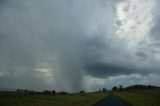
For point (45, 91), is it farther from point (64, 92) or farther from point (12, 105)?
point (12, 105)

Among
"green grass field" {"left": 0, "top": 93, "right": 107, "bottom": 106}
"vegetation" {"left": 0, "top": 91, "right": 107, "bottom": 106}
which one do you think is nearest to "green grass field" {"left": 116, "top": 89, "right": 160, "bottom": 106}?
"vegetation" {"left": 0, "top": 91, "right": 107, "bottom": 106}

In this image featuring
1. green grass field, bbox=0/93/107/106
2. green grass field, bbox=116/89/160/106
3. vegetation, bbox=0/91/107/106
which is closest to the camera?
green grass field, bbox=0/93/107/106

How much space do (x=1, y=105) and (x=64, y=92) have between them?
66019 mm

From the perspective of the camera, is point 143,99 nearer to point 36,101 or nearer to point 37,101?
point 37,101

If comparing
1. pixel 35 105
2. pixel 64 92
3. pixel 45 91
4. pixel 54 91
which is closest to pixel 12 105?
pixel 35 105

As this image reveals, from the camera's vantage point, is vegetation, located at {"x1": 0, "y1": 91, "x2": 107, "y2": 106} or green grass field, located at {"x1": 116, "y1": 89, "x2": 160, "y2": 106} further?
green grass field, located at {"x1": 116, "y1": 89, "x2": 160, "y2": 106}

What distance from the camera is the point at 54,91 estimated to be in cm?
8731

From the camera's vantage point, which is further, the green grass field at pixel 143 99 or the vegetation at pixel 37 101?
the green grass field at pixel 143 99

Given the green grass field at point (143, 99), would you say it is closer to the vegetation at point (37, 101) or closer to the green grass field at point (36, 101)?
the vegetation at point (37, 101)

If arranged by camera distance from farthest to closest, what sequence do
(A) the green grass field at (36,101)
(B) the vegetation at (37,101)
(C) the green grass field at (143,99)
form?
(C) the green grass field at (143,99), (B) the vegetation at (37,101), (A) the green grass field at (36,101)

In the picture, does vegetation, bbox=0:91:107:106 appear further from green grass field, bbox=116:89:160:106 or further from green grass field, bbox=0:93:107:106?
green grass field, bbox=116:89:160:106

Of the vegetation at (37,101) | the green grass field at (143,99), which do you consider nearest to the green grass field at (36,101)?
the vegetation at (37,101)

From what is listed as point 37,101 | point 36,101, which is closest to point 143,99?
point 37,101

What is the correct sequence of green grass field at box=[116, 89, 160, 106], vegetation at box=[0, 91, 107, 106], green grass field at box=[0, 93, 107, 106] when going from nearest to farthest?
green grass field at box=[0, 93, 107, 106] < vegetation at box=[0, 91, 107, 106] < green grass field at box=[116, 89, 160, 106]
